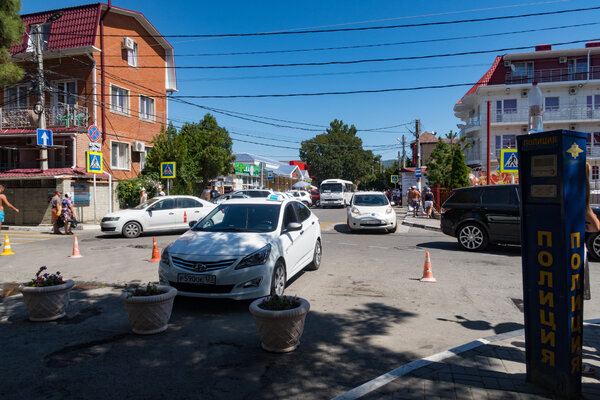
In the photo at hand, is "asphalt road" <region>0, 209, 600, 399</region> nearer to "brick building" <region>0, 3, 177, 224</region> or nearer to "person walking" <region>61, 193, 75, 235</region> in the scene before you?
"person walking" <region>61, 193, 75, 235</region>

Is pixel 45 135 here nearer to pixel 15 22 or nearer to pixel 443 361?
pixel 15 22

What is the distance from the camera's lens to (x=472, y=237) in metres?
11.5

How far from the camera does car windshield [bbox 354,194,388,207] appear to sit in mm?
17078

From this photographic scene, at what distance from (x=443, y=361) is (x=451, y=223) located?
8379 mm

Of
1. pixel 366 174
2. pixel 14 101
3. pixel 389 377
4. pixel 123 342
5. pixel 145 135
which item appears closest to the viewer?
pixel 389 377

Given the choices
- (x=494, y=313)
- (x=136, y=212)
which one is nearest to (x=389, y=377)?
(x=494, y=313)

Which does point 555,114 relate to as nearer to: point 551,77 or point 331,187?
point 551,77

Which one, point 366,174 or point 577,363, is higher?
point 366,174

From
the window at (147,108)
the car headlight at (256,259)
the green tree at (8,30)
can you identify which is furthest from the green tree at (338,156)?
the car headlight at (256,259)

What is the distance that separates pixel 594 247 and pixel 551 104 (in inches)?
1334

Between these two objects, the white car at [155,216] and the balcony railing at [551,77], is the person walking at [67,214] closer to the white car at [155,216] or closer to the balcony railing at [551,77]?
the white car at [155,216]

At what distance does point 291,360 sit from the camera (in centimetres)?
427

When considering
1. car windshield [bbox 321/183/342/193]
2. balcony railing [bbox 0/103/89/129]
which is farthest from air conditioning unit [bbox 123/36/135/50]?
car windshield [bbox 321/183/342/193]

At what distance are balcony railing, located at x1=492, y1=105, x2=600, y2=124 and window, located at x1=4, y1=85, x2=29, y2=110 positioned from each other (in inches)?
1423
